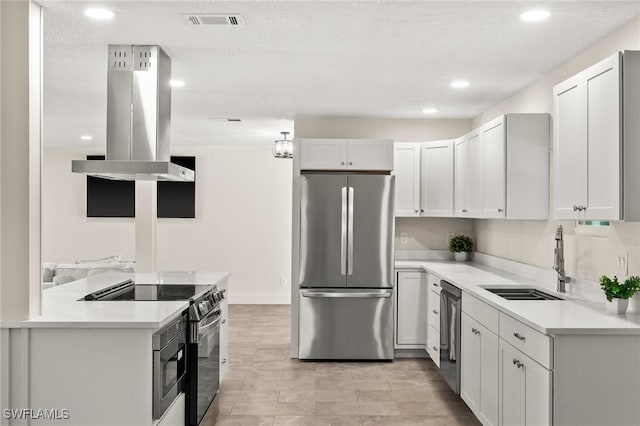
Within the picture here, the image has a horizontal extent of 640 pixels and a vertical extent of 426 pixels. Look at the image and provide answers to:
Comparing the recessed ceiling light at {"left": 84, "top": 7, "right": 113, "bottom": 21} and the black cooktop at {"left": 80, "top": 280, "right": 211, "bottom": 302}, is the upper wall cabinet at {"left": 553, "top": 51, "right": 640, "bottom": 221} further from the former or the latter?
the recessed ceiling light at {"left": 84, "top": 7, "right": 113, "bottom": 21}

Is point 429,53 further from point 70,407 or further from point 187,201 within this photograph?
point 187,201

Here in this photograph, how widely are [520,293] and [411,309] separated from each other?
1709mm

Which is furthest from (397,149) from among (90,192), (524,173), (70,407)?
(90,192)

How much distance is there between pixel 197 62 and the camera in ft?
12.8

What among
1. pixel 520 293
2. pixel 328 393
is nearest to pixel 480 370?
pixel 520 293

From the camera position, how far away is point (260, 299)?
8625 millimetres

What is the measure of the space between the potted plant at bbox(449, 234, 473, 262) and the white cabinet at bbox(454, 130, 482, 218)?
1.87 ft

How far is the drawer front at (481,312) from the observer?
327 centimetres

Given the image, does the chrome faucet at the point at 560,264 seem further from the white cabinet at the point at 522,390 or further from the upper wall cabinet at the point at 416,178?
the upper wall cabinet at the point at 416,178

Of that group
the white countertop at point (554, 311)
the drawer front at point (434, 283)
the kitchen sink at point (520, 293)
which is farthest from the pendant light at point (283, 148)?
the kitchen sink at point (520, 293)

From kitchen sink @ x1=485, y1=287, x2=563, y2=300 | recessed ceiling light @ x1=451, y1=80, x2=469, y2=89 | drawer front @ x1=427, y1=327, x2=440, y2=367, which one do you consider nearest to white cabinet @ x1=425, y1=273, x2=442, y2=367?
drawer front @ x1=427, y1=327, x2=440, y2=367

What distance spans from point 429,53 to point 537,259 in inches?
73.9

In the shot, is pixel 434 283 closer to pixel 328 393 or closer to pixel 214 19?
pixel 328 393

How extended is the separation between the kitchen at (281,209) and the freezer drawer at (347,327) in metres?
0.75
